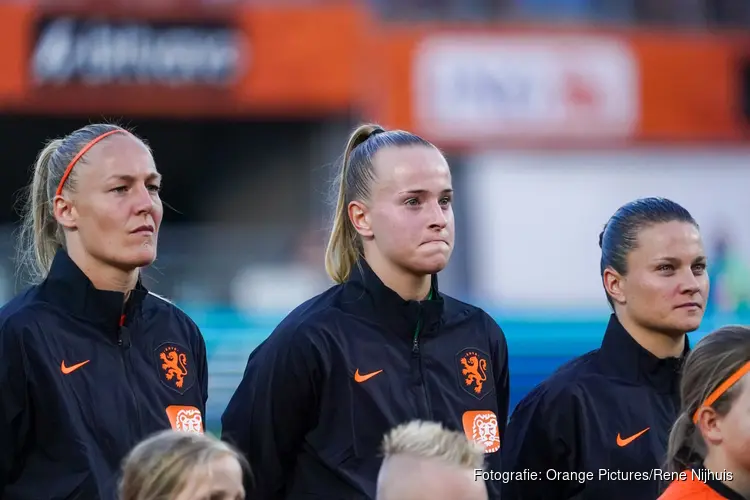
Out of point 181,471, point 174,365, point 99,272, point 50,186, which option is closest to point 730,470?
point 181,471

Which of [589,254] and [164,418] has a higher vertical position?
[164,418]

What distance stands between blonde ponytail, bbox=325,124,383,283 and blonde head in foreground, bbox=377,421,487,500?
1.29 meters

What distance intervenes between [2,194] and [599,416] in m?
14.7

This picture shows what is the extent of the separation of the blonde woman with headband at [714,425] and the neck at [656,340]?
0.56 meters

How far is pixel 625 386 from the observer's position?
13.7ft

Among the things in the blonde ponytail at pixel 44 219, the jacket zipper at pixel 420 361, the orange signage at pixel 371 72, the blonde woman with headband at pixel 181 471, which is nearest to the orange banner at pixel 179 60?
the orange signage at pixel 371 72

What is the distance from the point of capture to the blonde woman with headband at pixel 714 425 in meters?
3.43

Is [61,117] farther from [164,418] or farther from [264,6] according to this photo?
[164,418]

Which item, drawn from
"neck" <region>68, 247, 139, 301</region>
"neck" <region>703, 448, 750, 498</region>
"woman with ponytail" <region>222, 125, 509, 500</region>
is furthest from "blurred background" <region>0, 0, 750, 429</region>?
"neck" <region>703, 448, 750, 498</region>

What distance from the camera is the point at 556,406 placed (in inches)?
163

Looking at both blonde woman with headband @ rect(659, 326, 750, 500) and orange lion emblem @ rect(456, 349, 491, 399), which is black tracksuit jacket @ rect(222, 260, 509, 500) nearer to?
orange lion emblem @ rect(456, 349, 491, 399)

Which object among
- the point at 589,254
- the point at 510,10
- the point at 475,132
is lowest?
the point at 589,254

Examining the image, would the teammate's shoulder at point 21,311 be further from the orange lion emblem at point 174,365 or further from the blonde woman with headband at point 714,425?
the blonde woman with headband at point 714,425

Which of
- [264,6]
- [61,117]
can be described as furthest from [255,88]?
[61,117]
